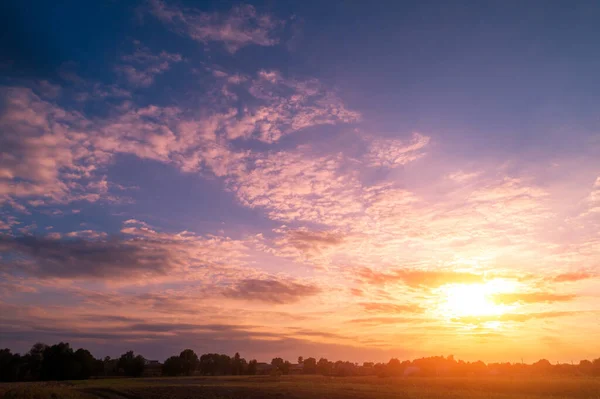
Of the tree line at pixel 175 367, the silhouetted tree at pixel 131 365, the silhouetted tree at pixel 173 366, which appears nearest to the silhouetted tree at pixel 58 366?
the tree line at pixel 175 367

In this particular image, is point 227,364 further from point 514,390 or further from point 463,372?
point 514,390

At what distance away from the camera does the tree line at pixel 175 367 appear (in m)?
117

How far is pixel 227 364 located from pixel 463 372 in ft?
325

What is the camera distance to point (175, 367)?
158500 mm

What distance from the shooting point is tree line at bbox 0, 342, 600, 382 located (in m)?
117

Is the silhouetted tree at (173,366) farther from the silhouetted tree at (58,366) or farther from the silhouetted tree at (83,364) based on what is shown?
the silhouetted tree at (58,366)

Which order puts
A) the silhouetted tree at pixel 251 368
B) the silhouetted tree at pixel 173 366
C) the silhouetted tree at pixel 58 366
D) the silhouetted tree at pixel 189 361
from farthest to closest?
the silhouetted tree at pixel 251 368 → the silhouetted tree at pixel 189 361 → the silhouetted tree at pixel 173 366 → the silhouetted tree at pixel 58 366

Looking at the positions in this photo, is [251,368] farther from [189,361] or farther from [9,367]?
[9,367]

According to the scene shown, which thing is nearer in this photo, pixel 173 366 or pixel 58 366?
pixel 58 366

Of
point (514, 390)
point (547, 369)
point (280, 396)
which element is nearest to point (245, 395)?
point (280, 396)

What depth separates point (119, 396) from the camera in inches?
2655

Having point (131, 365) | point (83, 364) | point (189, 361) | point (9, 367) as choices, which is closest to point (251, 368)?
point (189, 361)

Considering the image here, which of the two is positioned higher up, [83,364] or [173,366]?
[83,364]

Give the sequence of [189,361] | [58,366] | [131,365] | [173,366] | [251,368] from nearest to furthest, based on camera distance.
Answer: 1. [58,366]
2. [131,365]
3. [173,366]
4. [189,361]
5. [251,368]
